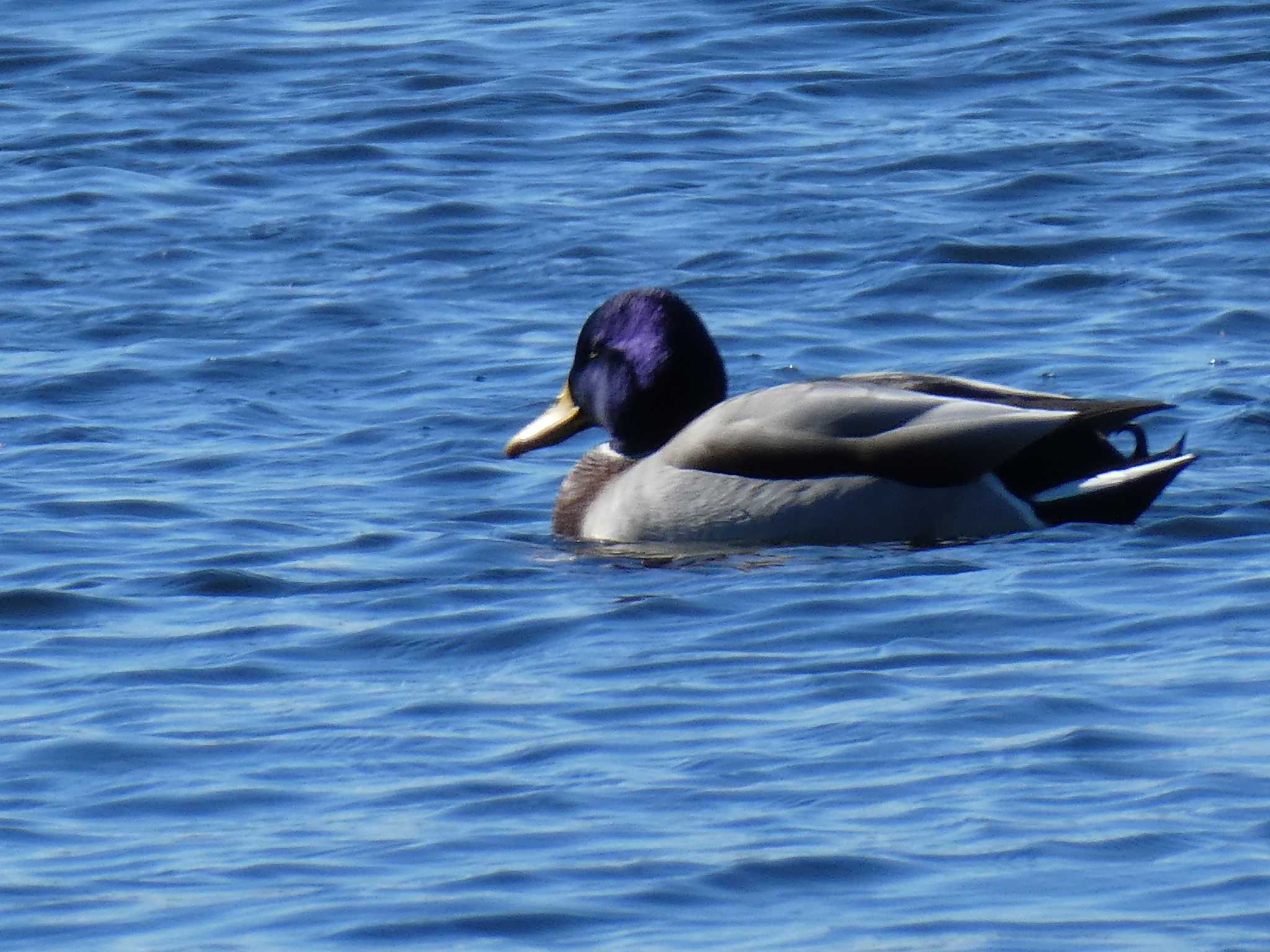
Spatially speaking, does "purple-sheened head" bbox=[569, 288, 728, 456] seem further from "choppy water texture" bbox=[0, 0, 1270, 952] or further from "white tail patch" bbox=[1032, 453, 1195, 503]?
"white tail patch" bbox=[1032, 453, 1195, 503]

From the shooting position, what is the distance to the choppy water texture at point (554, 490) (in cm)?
586

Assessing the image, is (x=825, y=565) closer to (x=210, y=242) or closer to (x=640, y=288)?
(x=640, y=288)

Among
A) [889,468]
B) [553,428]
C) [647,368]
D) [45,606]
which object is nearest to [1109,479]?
[889,468]

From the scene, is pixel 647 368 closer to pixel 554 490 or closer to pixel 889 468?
pixel 554 490

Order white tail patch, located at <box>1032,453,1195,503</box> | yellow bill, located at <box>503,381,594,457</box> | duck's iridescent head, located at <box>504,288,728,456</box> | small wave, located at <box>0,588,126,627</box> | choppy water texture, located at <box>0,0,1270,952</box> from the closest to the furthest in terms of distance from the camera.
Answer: choppy water texture, located at <box>0,0,1270,952</box>, small wave, located at <box>0,588,126,627</box>, white tail patch, located at <box>1032,453,1195,503</box>, duck's iridescent head, located at <box>504,288,728,456</box>, yellow bill, located at <box>503,381,594,457</box>

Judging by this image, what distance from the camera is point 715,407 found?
942cm

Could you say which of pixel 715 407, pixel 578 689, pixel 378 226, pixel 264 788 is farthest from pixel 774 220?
pixel 264 788

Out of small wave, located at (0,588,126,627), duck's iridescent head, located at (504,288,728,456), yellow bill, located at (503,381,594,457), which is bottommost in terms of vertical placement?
yellow bill, located at (503,381,594,457)

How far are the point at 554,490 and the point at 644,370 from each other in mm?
576

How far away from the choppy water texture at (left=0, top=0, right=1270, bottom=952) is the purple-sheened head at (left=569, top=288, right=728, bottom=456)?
47 cm

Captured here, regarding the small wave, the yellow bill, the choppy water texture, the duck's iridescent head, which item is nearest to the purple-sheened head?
the duck's iridescent head

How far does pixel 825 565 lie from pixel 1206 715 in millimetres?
2172

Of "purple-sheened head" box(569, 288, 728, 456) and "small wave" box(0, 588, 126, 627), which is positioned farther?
"purple-sheened head" box(569, 288, 728, 456)

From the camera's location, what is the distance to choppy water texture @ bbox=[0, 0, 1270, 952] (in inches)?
231
